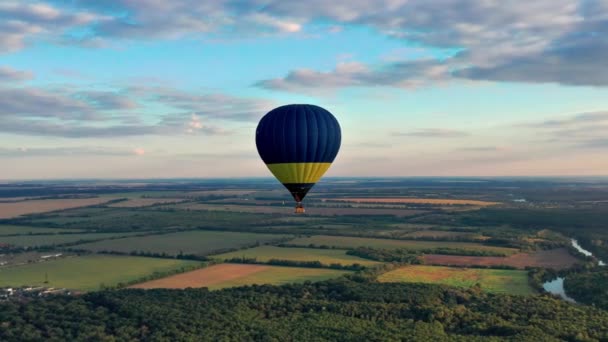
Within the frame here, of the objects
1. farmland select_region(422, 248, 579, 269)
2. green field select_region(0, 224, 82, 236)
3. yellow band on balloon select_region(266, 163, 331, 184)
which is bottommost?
farmland select_region(422, 248, 579, 269)

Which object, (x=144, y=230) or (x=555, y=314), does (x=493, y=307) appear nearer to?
(x=555, y=314)

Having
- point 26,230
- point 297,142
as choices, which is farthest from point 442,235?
point 26,230

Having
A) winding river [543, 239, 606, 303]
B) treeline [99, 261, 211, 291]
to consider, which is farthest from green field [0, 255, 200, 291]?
winding river [543, 239, 606, 303]

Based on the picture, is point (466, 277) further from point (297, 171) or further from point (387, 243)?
point (297, 171)

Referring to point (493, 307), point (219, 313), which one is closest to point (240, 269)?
point (219, 313)

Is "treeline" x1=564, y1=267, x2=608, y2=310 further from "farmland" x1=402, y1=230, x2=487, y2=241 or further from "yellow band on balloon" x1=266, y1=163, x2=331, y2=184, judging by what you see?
"farmland" x1=402, y1=230, x2=487, y2=241

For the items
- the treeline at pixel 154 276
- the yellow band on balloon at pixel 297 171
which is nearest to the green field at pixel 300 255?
the treeline at pixel 154 276
